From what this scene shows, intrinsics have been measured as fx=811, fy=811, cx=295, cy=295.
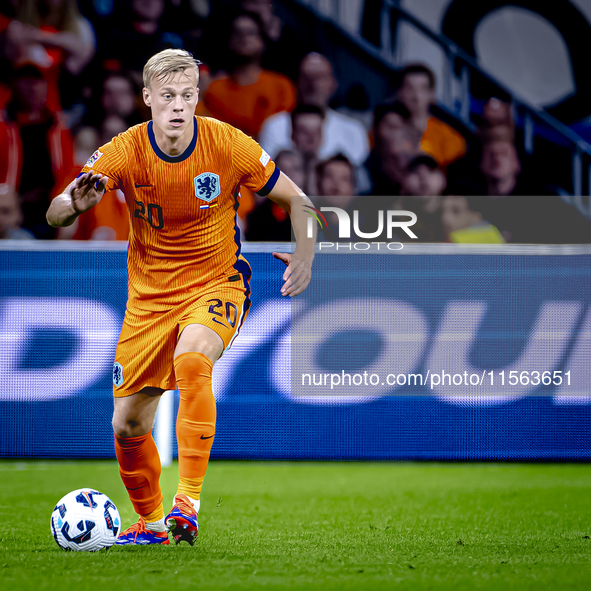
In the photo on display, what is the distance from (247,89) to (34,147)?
192 centimetres

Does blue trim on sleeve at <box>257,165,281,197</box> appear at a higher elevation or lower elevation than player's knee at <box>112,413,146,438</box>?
higher

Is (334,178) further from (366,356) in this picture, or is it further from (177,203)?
(177,203)

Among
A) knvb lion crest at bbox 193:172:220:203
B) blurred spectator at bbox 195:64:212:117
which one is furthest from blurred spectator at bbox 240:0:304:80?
knvb lion crest at bbox 193:172:220:203

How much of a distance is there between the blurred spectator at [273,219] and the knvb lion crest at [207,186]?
275cm

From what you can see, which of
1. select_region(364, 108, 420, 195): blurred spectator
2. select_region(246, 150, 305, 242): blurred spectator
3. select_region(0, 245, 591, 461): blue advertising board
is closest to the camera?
select_region(0, 245, 591, 461): blue advertising board

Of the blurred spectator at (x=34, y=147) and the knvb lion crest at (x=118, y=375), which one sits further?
the blurred spectator at (x=34, y=147)

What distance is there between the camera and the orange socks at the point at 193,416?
126 inches

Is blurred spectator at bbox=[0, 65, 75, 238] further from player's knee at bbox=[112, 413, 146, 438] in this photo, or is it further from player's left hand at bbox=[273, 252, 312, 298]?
player's left hand at bbox=[273, 252, 312, 298]

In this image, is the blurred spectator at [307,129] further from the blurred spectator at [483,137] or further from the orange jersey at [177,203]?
the orange jersey at [177,203]

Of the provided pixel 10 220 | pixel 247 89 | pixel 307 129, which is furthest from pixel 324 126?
pixel 10 220

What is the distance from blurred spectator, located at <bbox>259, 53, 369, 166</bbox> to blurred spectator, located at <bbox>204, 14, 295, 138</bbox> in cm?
12

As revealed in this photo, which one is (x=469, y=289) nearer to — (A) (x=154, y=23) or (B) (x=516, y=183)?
(B) (x=516, y=183)

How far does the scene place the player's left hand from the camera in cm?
351

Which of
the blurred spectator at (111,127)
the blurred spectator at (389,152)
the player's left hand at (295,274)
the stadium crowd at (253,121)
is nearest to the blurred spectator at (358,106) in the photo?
the stadium crowd at (253,121)
